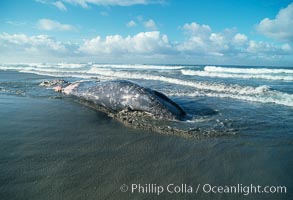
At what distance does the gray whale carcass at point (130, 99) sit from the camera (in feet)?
22.7

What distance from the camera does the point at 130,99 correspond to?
7.47 metres

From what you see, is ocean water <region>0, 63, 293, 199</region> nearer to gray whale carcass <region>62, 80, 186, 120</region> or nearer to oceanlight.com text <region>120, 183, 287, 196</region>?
oceanlight.com text <region>120, 183, 287, 196</region>

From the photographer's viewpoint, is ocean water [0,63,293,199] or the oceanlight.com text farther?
ocean water [0,63,293,199]

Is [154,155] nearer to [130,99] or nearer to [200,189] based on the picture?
[200,189]

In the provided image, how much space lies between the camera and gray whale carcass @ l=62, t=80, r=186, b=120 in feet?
22.7

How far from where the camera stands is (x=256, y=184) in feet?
11.5

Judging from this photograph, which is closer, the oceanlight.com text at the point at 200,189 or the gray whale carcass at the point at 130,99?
the oceanlight.com text at the point at 200,189

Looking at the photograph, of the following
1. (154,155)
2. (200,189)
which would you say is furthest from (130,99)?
(200,189)

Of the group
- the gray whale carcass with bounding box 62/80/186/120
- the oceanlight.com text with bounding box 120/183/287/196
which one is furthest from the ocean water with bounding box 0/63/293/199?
the gray whale carcass with bounding box 62/80/186/120

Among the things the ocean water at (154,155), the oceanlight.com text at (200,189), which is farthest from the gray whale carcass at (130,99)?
the oceanlight.com text at (200,189)

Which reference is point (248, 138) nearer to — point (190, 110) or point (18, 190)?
point (190, 110)

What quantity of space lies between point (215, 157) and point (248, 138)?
4.43 feet

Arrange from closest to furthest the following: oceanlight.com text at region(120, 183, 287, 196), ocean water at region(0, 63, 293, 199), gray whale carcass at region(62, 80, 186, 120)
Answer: oceanlight.com text at region(120, 183, 287, 196)
ocean water at region(0, 63, 293, 199)
gray whale carcass at region(62, 80, 186, 120)

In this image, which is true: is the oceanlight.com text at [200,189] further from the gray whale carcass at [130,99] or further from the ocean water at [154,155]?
the gray whale carcass at [130,99]
